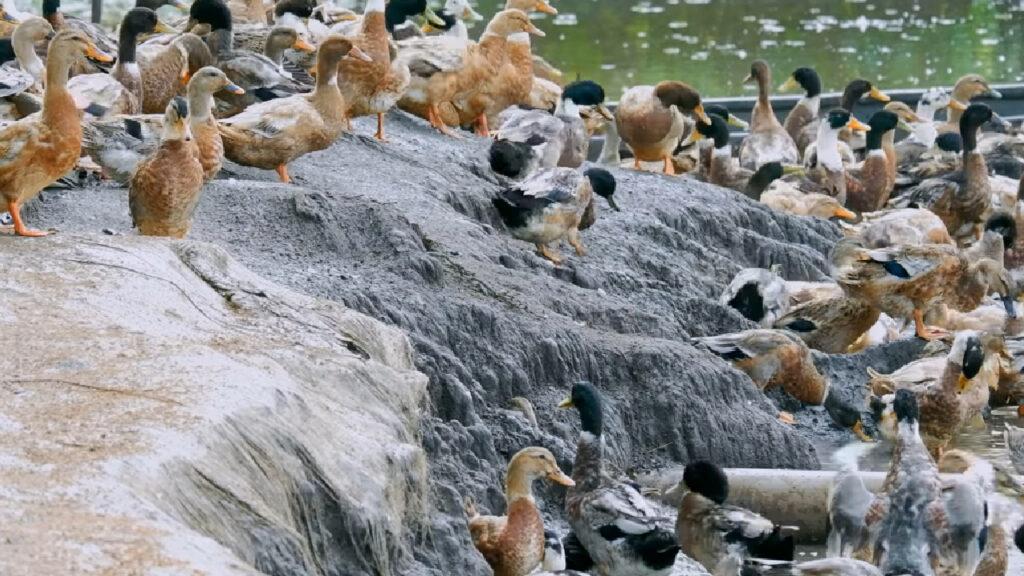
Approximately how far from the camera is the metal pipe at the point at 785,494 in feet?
29.1

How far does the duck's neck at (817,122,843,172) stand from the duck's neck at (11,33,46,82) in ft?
25.2

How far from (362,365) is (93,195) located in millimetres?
3601

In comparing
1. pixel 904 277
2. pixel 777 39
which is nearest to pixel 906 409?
pixel 904 277

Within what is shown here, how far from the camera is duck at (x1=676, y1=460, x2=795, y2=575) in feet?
26.2

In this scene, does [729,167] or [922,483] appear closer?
[922,483]

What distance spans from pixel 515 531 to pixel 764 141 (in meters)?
11.2

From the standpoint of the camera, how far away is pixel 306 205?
968 cm

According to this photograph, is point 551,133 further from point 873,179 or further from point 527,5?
point 873,179

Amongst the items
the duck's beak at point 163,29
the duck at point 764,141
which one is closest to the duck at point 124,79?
the duck's beak at point 163,29

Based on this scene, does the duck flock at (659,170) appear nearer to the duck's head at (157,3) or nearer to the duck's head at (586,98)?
the duck's head at (586,98)

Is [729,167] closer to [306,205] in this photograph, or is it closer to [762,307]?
[762,307]

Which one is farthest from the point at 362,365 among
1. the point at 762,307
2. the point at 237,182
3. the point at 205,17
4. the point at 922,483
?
the point at 205,17

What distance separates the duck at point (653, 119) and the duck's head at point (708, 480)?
8318 mm

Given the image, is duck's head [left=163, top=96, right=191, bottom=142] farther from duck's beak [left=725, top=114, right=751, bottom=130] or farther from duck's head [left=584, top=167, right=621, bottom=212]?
duck's beak [left=725, top=114, right=751, bottom=130]
